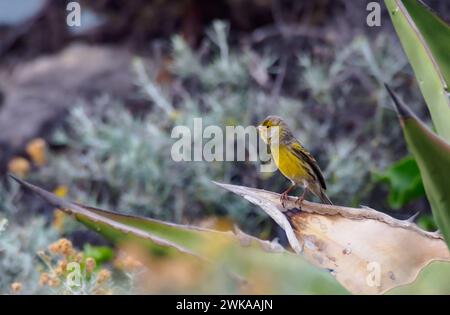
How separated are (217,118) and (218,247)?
260 centimetres

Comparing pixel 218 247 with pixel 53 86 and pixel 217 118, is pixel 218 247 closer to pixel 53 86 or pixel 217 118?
pixel 217 118

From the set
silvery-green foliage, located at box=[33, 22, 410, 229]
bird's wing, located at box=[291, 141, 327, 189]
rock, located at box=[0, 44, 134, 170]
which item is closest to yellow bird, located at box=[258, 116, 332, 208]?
bird's wing, located at box=[291, 141, 327, 189]

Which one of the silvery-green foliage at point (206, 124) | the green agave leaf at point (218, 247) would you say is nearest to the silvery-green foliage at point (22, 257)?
the silvery-green foliage at point (206, 124)

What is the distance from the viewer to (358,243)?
1.47 m

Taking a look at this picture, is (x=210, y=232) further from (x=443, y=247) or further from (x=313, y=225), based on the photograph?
(x=443, y=247)

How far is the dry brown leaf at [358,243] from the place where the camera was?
1.40 meters

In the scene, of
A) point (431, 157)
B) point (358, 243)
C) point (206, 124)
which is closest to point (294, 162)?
point (358, 243)

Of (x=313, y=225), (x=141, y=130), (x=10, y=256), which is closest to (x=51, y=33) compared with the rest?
(x=141, y=130)

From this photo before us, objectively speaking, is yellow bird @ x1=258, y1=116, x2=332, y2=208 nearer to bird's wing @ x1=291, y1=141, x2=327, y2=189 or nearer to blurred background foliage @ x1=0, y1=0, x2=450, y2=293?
bird's wing @ x1=291, y1=141, x2=327, y2=189

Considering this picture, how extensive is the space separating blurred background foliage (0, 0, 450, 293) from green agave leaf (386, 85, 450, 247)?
1.64m

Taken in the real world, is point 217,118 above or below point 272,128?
above

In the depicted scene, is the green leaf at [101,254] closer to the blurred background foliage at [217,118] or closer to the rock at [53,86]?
the blurred background foliage at [217,118]

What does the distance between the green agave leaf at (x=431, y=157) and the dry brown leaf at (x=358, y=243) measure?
0.17 meters

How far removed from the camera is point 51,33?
5883 millimetres
